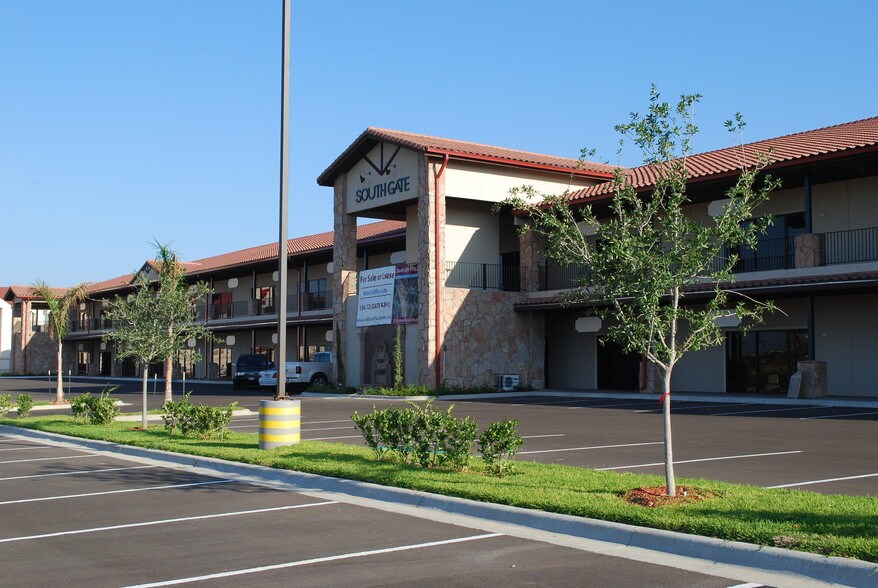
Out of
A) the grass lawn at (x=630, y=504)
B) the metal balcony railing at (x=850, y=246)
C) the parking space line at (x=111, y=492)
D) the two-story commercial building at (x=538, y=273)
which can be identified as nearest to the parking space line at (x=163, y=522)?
the grass lawn at (x=630, y=504)

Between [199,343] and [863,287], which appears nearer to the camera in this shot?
[863,287]

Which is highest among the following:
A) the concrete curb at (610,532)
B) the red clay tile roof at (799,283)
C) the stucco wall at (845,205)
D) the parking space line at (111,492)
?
the stucco wall at (845,205)

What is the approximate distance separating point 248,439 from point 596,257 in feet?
28.2

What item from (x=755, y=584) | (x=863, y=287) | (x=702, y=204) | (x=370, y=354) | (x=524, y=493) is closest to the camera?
(x=755, y=584)

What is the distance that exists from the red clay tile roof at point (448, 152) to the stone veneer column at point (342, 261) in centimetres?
96

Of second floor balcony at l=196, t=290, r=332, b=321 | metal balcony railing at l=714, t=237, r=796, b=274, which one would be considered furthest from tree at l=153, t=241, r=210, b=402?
second floor balcony at l=196, t=290, r=332, b=321

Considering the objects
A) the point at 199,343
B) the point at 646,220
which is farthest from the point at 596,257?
the point at 199,343

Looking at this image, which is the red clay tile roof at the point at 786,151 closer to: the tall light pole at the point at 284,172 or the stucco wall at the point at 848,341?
the stucco wall at the point at 848,341

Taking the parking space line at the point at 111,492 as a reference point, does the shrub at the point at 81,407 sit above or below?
above

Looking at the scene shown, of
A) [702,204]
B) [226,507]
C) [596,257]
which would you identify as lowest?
[226,507]

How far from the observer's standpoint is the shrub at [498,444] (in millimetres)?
10906

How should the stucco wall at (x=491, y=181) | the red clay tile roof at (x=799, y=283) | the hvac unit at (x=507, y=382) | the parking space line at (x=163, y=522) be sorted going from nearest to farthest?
the parking space line at (x=163, y=522) < the red clay tile roof at (x=799, y=283) < the stucco wall at (x=491, y=181) < the hvac unit at (x=507, y=382)

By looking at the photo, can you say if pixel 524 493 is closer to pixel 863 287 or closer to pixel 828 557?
pixel 828 557

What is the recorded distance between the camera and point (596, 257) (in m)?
9.71
